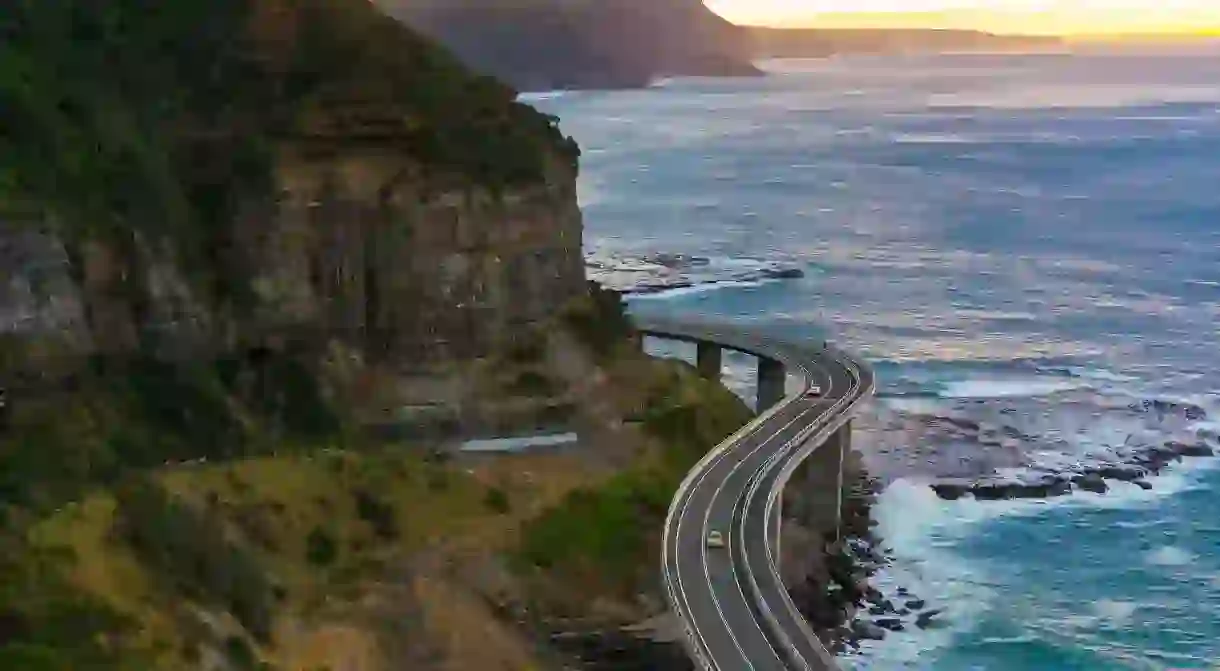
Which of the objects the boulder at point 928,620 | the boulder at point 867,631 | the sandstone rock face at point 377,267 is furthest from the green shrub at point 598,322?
the boulder at point 928,620

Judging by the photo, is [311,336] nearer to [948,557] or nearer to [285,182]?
[285,182]

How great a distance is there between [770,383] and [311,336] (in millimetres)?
26223

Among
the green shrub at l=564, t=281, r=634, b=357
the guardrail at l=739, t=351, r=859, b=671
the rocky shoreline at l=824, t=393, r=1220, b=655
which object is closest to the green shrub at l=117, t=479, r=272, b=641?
the guardrail at l=739, t=351, r=859, b=671

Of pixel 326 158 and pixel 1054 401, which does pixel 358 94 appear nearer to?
pixel 326 158

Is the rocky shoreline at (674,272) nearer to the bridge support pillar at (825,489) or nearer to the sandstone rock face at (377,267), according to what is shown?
the bridge support pillar at (825,489)

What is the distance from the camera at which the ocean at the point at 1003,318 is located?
170ft

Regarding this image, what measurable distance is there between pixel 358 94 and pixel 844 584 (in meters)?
26.5

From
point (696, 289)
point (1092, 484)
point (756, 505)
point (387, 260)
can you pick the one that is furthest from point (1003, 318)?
point (387, 260)

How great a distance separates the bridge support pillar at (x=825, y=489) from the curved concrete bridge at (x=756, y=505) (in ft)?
0.14

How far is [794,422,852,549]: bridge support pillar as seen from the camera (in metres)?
58.0

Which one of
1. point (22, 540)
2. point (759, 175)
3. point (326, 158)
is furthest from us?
point (759, 175)

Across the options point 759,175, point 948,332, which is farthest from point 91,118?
point 759,175

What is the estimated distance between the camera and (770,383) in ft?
220

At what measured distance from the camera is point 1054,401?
77.4m
